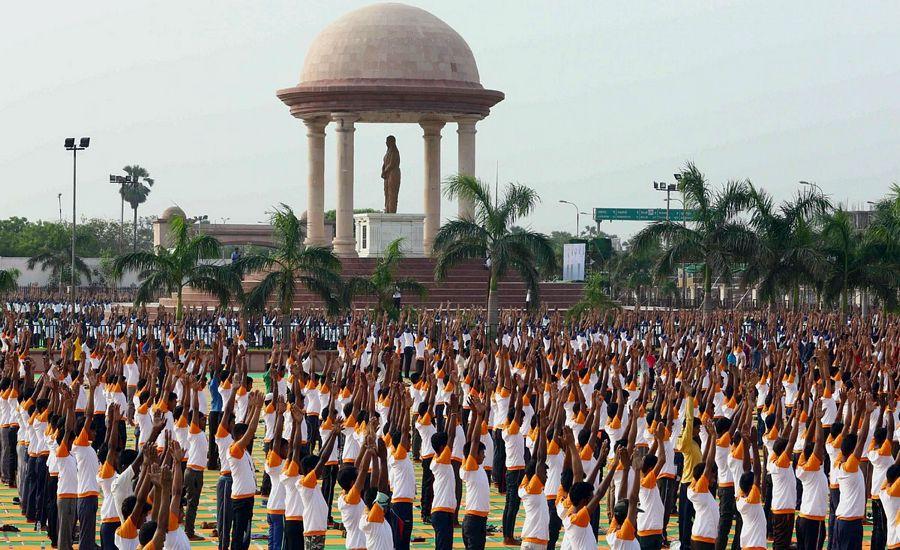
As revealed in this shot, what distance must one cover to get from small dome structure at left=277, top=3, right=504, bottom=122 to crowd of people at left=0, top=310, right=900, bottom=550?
23.5m

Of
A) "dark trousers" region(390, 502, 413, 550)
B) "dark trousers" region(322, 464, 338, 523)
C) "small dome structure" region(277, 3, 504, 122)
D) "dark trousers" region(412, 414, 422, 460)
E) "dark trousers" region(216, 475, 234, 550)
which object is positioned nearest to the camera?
"dark trousers" region(390, 502, 413, 550)

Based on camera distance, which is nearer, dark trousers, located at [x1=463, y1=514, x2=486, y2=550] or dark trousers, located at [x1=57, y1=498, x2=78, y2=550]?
dark trousers, located at [x1=463, y1=514, x2=486, y2=550]

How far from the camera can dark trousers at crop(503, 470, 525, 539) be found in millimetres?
14875

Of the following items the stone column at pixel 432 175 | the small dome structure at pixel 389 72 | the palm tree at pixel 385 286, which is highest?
the small dome structure at pixel 389 72

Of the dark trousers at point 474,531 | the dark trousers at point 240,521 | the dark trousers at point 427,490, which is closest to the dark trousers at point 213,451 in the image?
the dark trousers at point 427,490

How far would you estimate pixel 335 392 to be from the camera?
1694cm

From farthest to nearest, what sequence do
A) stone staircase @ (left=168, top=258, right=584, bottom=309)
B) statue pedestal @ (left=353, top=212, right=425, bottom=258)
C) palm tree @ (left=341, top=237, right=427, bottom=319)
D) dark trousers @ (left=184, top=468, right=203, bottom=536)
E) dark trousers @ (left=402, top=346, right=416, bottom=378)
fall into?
statue pedestal @ (left=353, top=212, right=425, bottom=258)
stone staircase @ (left=168, top=258, right=584, bottom=309)
palm tree @ (left=341, top=237, right=427, bottom=319)
dark trousers @ (left=402, top=346, right=416, bottom=378)
dark trousers @ (left=184, top=468, right=203, bottom=536)

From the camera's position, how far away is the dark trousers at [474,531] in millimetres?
13117

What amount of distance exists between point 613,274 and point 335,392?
2073 inches

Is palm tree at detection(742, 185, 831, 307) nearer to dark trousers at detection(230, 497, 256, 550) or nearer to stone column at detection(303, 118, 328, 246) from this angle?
stone column at detection(303, 118, 328, 246)

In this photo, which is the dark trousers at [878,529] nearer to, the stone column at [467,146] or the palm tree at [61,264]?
the stone column at [467,146]

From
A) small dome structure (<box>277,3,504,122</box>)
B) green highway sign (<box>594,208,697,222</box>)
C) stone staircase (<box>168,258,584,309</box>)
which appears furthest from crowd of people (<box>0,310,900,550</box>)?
green highway sign (<box>594,208,697,222</box>)

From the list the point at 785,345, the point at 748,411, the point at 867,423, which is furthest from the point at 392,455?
the point at 785,345

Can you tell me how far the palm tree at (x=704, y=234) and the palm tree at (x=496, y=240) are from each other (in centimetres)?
302
